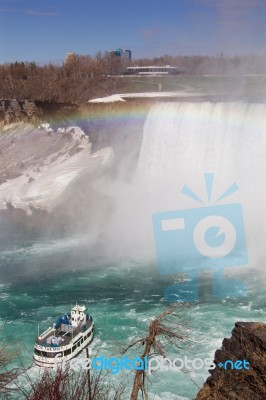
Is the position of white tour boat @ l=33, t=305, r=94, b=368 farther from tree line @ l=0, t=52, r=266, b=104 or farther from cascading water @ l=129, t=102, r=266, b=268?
tree line @ l=0, t=52, r=266, b=104

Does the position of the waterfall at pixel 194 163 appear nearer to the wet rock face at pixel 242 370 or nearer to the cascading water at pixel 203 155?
the cascading water at pixel 203 155

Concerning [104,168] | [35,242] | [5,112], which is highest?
[5,112]

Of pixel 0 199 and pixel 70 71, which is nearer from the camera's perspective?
pixel 0 199

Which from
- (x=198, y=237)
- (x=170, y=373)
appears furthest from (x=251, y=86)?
(x=170, y=373)

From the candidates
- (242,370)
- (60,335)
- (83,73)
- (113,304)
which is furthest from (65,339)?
(83,73)

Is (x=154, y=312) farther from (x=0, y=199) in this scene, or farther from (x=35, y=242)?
(x=0, y=199)

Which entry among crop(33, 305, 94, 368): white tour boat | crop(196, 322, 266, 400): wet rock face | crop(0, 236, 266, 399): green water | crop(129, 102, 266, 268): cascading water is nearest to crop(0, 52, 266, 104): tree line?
crop(129, 102, 266, 268): cascading water
